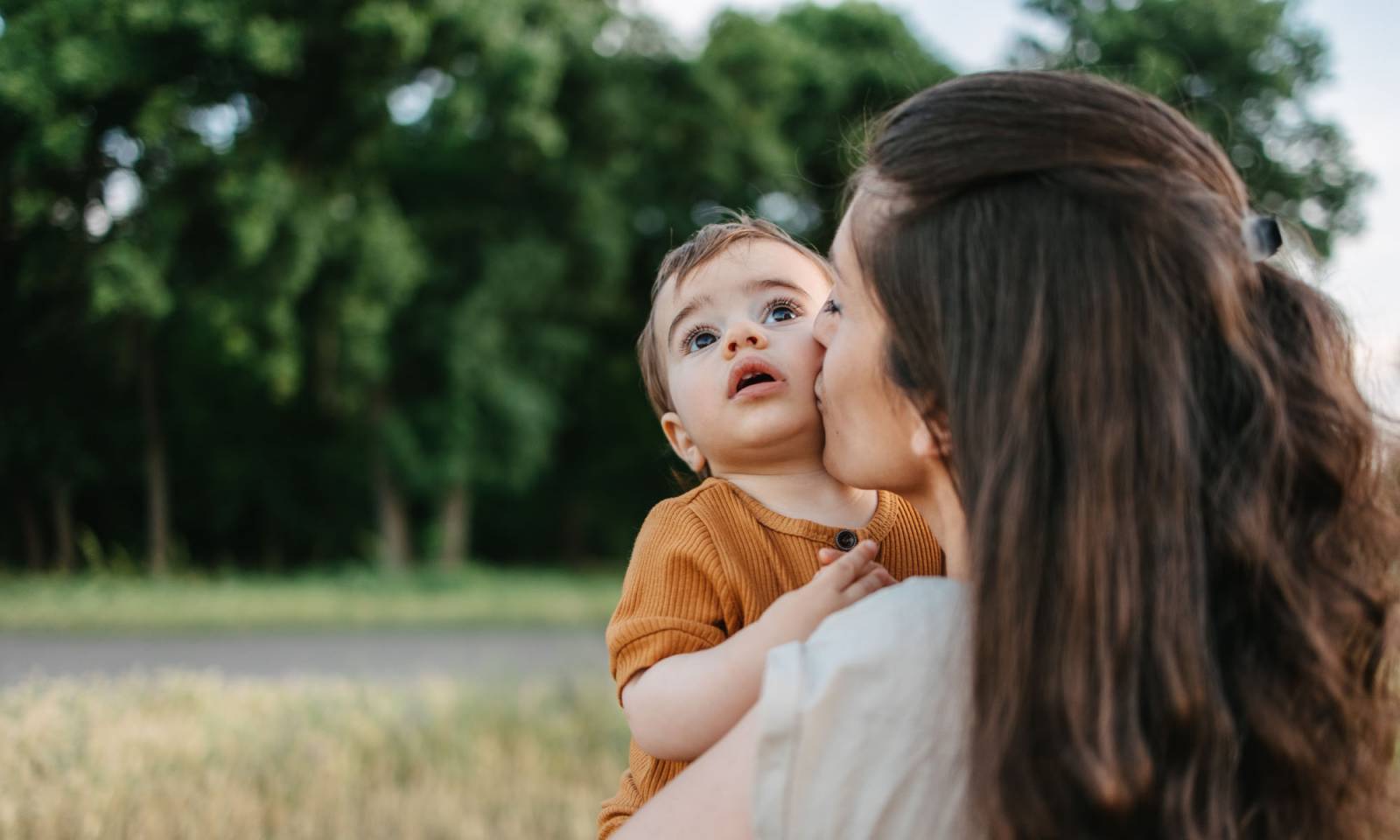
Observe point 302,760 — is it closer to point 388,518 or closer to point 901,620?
point 901,620

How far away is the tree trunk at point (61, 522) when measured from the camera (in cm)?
1933

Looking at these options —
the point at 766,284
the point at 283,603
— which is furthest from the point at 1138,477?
the point at 283,603

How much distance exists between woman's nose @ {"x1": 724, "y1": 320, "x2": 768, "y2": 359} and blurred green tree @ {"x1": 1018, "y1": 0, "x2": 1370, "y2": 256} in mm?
17317

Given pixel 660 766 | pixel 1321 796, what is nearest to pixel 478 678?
pixel 660 766

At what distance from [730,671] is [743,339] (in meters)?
0.59

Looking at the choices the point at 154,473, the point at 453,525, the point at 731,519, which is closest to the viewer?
the point at 731,519

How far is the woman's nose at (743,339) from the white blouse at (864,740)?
0.72 meters

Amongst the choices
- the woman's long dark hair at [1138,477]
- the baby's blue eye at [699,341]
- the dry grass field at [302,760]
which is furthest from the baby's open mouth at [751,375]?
the dry grass field at [302,760]

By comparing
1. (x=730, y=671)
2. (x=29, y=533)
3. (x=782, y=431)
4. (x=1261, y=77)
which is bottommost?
(x=29, y=533)

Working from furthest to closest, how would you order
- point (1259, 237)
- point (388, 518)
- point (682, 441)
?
point (388, 518) < point (682, 441) < point (1259, 237)

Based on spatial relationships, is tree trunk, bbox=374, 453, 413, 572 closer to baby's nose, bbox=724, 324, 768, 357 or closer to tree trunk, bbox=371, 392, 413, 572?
tree trunk, bbox=371, 392, 413, 572

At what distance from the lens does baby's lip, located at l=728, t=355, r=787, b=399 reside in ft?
5.91

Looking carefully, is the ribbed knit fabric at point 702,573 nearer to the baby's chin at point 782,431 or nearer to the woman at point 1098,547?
the baby's chin at point 782,431

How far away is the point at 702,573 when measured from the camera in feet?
5.38
